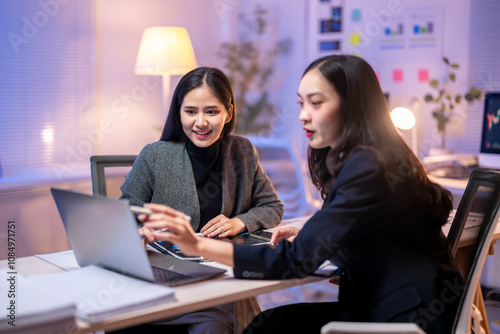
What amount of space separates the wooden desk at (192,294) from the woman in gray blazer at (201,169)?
1.62 ft

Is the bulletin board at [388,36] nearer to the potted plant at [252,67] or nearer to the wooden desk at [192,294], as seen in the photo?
the potted plant at [252,67]

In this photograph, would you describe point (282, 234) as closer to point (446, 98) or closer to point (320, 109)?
point (320, 109)

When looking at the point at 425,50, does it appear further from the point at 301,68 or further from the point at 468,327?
Answer: the point at 468,327

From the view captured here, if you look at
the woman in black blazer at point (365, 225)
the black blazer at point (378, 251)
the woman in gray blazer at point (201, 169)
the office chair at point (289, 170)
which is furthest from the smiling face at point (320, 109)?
the office chair at point (289, 170)

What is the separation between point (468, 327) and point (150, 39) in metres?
3.06

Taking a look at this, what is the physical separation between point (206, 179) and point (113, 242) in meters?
0.79

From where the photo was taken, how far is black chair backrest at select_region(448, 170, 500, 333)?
1.37 m

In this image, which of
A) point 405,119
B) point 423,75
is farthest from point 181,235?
point 423,75

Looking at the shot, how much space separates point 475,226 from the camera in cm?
150

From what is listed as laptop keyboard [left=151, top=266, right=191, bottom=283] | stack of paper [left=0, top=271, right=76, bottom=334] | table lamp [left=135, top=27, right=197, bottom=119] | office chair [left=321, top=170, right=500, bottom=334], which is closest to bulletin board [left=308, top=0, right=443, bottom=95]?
table lamp [left=135, top=27, right=197, bottom=119]

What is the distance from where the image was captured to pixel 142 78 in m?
4.36

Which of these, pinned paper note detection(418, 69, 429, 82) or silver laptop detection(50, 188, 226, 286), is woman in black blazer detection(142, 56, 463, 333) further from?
pinned paper note detection(418, 69, 429, 82)

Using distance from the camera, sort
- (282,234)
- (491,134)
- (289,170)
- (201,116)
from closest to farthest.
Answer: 1. (282,234)
2. (201,116)
3. (491,134)
4. (289,170)

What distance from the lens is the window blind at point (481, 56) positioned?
12.5 ft
